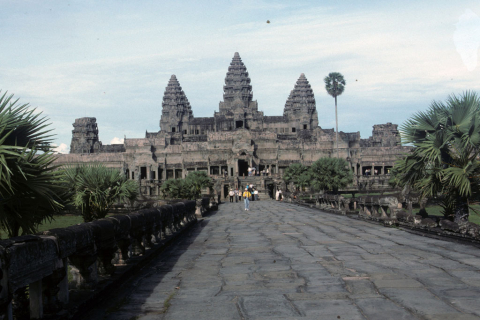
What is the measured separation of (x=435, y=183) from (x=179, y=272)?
349 inches

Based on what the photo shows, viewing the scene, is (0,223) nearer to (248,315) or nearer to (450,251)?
(248,315)

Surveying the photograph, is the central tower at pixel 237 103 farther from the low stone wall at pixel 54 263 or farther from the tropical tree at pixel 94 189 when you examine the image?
the low stone wall at pixel 54 263

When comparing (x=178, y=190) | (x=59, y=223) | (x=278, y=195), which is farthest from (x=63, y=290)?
(x=278, y=195)

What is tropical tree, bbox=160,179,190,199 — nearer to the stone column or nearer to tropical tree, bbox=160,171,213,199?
tropical tree, bbox=160,171,213,199

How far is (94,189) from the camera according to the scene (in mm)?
22875

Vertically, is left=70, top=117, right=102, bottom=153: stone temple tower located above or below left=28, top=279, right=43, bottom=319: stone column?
above

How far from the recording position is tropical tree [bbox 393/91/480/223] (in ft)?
44.9

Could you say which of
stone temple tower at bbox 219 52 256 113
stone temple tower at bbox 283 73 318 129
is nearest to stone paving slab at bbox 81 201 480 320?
stone temple tower at bbox 283 73 318 129

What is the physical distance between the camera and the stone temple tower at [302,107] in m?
112

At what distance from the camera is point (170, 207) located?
1350cm

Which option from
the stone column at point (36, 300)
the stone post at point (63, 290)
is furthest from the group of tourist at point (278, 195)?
the stone column at point (36, 300)

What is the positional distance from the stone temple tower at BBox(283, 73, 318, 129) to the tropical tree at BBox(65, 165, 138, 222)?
90072 millimetres

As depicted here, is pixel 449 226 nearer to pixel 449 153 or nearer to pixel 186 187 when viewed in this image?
pixel 449 153

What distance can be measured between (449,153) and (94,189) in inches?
585
